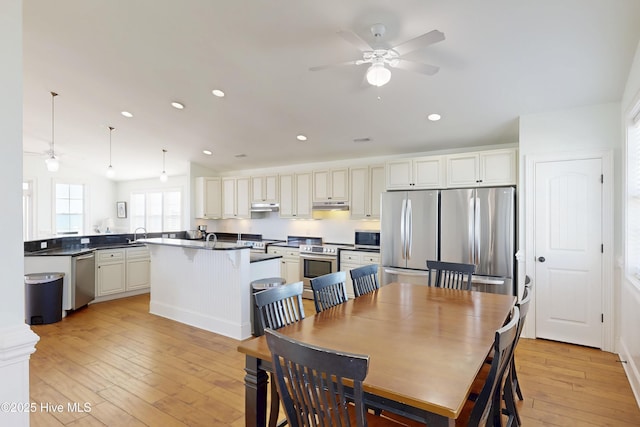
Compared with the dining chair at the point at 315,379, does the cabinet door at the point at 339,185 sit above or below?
above

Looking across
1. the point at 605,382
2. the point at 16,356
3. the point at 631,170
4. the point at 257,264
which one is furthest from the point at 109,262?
the point at 631,170

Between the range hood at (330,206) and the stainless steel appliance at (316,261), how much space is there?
660mm


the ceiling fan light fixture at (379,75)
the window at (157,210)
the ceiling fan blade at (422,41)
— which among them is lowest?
the window at (157,210)

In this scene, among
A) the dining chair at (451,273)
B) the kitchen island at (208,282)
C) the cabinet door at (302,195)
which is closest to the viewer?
the dining chair at (451,273)

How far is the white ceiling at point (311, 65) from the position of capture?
2.52 metres

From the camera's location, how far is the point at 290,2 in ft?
8.29

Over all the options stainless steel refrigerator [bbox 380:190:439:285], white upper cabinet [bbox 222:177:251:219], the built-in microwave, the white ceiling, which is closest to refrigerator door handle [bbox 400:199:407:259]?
stainless steel refrigerator [bbox 380:190:439:285]

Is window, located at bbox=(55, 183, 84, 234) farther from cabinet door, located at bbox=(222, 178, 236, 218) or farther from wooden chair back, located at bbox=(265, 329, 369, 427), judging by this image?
wooden chair back, located at bbox=(265, 329, 369, 427)

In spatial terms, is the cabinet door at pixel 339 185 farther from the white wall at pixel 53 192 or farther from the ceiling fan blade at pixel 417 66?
the white wall at pixel 53 192

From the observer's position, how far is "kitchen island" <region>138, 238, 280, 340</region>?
3.92 meters

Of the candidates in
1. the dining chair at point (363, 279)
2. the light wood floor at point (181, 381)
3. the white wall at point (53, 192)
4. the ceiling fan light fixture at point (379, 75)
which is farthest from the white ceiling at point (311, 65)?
the white wall at point (53, 192)

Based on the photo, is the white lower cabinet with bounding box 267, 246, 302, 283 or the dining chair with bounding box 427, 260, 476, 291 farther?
the white lower cabinet with bounding box 267, 246, 302, 283

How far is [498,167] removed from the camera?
4227 mm

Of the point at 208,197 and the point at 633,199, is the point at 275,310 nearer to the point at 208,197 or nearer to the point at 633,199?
the point at 633,199
